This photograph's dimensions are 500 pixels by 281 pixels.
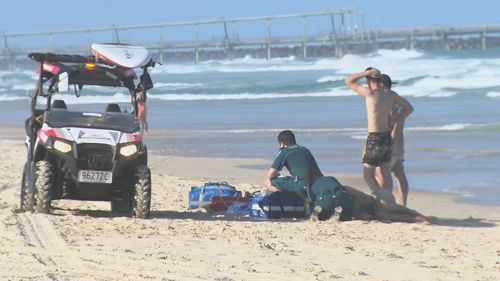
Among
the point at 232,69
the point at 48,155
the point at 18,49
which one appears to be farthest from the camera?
the point at 18,49

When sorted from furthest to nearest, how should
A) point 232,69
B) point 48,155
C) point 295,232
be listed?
point 232,69, point 48,155, point 295,232

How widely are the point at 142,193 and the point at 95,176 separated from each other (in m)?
0.46

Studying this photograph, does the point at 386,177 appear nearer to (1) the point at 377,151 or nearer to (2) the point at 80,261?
(1) the point at 377,151

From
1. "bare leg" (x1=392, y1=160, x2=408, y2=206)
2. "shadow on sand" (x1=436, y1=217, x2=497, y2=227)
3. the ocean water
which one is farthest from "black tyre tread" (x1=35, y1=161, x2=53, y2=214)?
the ocean water

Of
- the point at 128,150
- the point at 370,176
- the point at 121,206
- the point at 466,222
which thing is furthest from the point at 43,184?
the point at 466,222

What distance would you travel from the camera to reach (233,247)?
8.55m

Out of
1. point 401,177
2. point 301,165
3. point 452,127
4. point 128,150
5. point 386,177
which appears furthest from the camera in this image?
point 452,127

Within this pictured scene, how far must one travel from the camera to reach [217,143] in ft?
65.6

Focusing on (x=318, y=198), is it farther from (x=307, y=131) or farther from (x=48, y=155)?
(x=307, y=131)

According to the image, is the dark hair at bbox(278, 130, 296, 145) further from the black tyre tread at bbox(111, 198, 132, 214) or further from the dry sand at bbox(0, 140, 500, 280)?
the black tyre tread at bbox(111, 198, 132, 214)

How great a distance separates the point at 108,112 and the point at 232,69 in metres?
69.0

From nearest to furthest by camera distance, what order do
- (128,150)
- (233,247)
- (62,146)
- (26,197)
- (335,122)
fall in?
1. (233,247)
2. (62,146)
3. (128,150)
4. (26,197)
5. (335,122)

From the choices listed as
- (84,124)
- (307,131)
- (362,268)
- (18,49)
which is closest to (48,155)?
(84,124)

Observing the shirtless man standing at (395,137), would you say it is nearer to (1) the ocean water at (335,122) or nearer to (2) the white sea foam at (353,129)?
(1) the ocean water at (335,122)
